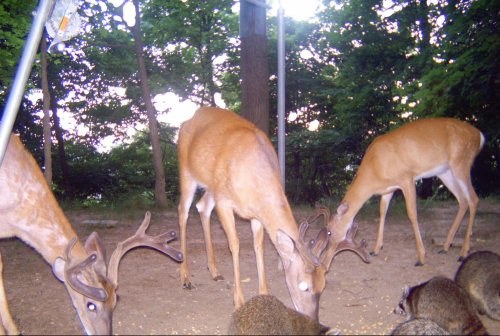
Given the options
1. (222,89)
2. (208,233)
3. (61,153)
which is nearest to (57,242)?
(208,233)

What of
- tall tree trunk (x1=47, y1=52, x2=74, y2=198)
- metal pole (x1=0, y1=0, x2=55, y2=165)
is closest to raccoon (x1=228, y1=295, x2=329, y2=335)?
metal pole (x1=0, y1=0, x2=55, y2=165)

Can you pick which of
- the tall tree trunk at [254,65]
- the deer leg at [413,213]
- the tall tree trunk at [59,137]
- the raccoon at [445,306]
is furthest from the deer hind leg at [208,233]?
the tall tree trunk at [59,137]

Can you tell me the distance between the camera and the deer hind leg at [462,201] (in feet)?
23.9

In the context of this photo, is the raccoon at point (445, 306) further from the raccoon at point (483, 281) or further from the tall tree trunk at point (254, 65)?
the tall tree trunk at point (254, 65)

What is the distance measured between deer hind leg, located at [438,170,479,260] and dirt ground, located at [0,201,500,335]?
22 cm

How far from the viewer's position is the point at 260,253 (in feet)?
18.3

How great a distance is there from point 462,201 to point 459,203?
0.09 m

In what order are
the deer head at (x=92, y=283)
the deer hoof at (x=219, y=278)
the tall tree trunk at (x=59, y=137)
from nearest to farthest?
1. the deer head at (x=92, y=283)
2. the deer hoof at (x=219, y=278)
3. the tall tree trunk at (x=59, y=137)

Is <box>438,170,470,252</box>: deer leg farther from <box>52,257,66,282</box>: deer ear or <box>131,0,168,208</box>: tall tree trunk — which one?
<box>131,0,168,208</box>: tall tree trunk

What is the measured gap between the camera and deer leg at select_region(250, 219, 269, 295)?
17.7 ft

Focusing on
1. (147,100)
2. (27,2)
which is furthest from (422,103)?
(27,2)

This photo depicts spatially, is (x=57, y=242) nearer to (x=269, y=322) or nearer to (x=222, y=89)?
(x=269, y=322)

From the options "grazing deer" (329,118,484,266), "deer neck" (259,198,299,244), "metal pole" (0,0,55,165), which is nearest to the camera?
"metal pole" (0,0,55,165)

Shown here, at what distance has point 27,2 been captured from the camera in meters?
8.26
